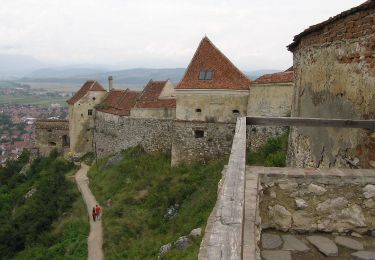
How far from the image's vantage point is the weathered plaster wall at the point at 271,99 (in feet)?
60.7

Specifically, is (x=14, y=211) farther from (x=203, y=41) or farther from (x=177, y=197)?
(x=203, y=41)

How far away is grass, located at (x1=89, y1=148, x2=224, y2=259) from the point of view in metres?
15.7

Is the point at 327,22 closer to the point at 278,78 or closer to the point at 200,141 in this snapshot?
the point at 278,78

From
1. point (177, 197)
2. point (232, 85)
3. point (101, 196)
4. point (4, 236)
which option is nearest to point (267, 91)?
point (232, 85)

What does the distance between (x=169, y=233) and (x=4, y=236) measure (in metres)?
13.3

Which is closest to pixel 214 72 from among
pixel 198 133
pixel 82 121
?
pixel 198 133

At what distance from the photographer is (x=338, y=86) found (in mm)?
7254

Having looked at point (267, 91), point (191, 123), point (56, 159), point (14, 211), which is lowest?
point (14, 211)

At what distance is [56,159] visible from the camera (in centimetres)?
3509

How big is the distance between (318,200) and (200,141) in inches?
680

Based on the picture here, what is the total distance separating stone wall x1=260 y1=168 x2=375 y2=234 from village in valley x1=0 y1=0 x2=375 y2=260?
0.01 m

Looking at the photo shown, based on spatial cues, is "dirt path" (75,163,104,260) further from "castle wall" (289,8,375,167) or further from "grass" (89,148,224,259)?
"castle wall" (289,8,375,167)

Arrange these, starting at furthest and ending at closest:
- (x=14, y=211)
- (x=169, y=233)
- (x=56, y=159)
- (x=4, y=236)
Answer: (x=56, y=159), (x=14, y=211), (x=4, y=236), (x=169, y=233)

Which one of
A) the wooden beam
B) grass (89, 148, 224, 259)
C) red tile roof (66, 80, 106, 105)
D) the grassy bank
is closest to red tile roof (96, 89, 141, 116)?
red tile roof (66, 80, 106, 105)
